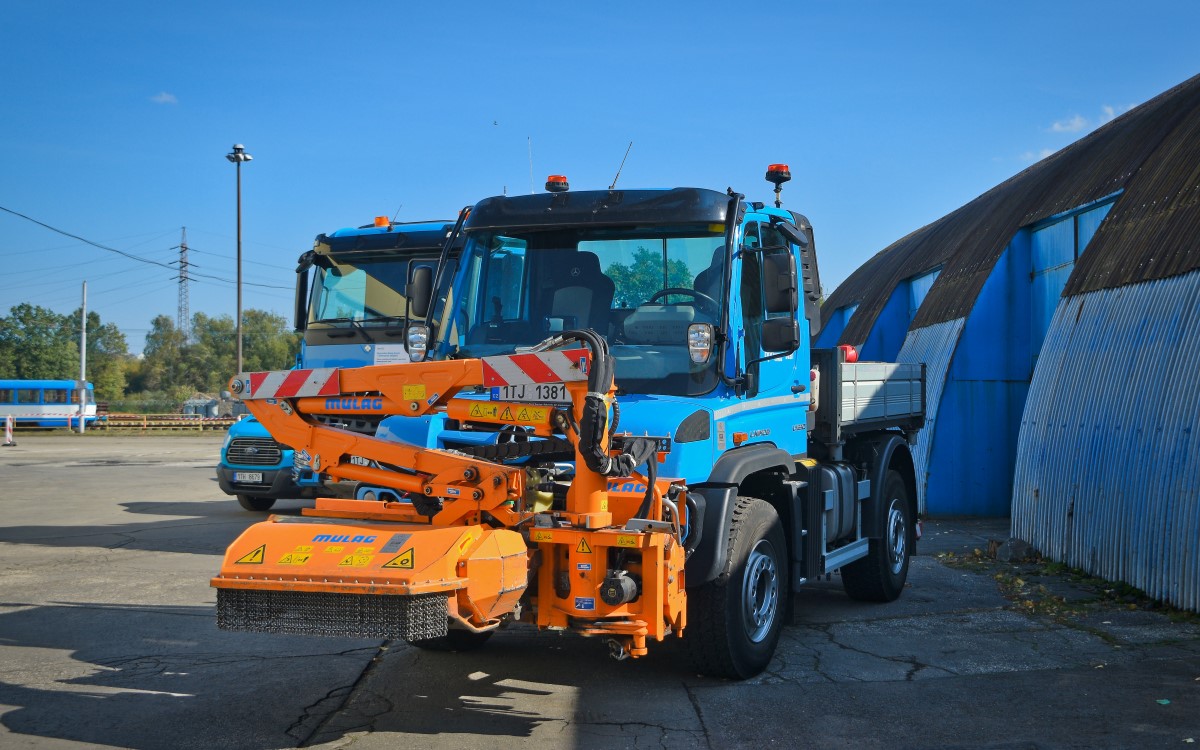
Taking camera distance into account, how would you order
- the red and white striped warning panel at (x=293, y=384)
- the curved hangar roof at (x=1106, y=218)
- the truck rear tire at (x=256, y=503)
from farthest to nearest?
the truck rear tire at (x=256, y=503) → the curved hangar roof at (x=1106, y=218) → the red and white striped warning panel at (x=293, y=384)

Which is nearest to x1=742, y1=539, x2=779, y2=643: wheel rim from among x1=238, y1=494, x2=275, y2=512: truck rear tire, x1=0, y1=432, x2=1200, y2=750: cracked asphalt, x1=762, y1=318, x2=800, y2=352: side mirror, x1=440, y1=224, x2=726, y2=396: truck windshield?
x1=0, y1=432, x2=1200, y2=750: cracked asphalt

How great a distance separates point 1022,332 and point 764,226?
11343mm

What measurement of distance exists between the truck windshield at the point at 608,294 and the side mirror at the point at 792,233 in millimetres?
860

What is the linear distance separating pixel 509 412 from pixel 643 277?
5.18 feet

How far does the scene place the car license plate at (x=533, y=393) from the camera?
5523 mm

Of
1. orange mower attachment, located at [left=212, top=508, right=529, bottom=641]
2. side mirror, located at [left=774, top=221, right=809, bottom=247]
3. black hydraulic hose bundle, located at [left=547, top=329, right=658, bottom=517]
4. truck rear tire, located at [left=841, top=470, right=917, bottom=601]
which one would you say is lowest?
truck rear tire, located at [left=841, top=470, right=917, bottom=601]

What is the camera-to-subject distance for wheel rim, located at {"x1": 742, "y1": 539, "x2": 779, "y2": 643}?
6.37 m

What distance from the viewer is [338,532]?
524 cm

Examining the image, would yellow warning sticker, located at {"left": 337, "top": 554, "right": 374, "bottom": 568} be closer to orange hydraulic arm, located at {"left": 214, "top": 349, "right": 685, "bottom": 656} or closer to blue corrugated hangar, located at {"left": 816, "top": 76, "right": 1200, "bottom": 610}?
orange hydraulic arm, located at {"left": 214, "top": 349, "right": 685, "bottom": 656}

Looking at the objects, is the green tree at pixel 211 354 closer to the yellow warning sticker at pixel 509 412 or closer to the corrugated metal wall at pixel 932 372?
the corrugated metal wall at pixel 932 372

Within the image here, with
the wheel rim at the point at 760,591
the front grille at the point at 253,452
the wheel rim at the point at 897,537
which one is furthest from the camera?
the front grille at the point at 253,452

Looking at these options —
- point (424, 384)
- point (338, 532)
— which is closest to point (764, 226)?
point (424, 384)

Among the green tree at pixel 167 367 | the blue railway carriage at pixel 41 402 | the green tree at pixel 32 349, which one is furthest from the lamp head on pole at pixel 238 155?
the green tree at pixel 167 367

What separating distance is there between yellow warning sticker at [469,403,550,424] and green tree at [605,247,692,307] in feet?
4.56
